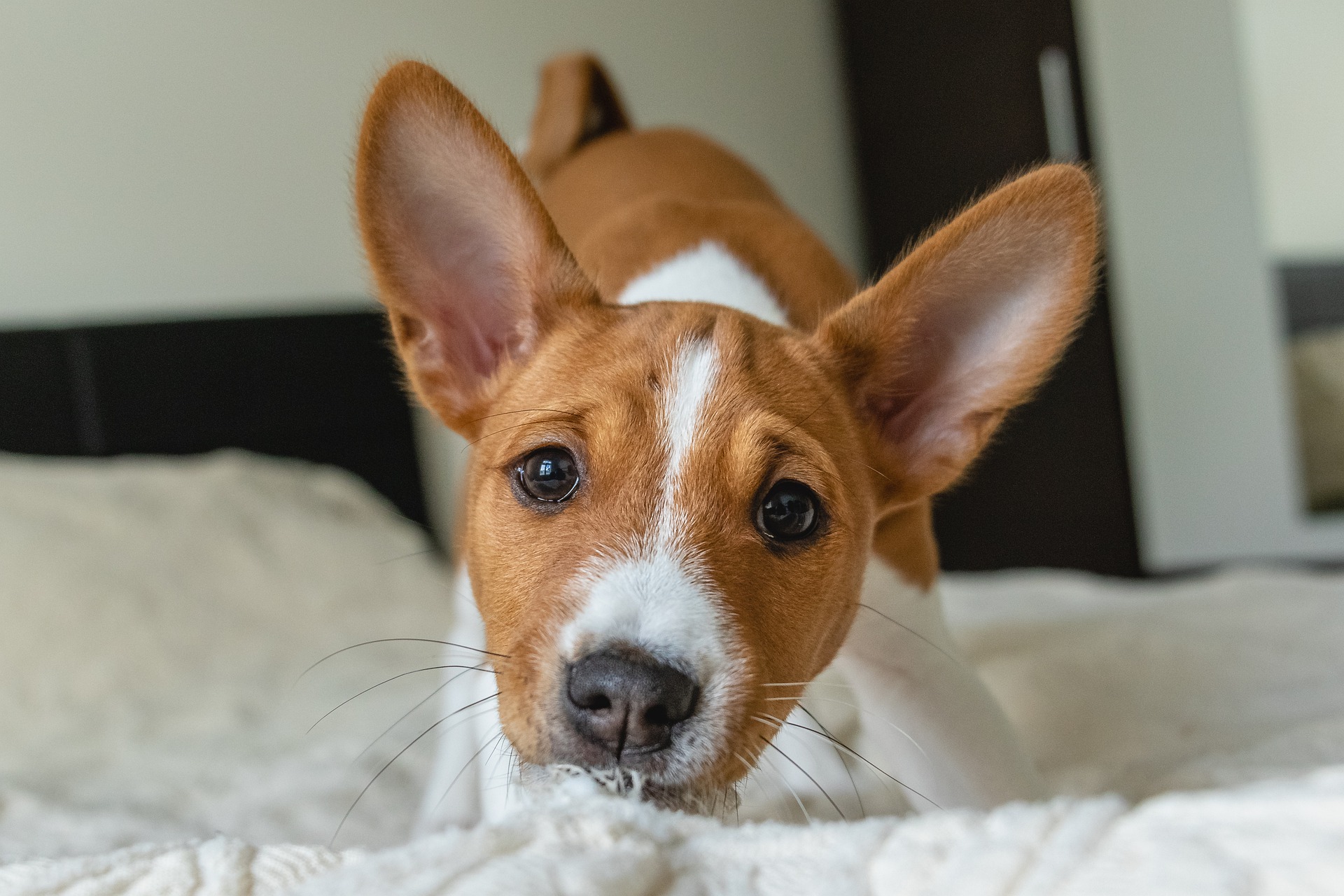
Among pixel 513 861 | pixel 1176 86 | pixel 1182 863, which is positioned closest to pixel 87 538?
pixel 513 861

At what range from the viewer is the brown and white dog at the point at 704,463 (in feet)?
3.51

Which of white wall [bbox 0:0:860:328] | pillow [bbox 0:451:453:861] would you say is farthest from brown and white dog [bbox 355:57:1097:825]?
white wall [bbox 0:0:860:328]

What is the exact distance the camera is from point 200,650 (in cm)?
253

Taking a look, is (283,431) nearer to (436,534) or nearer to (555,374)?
(436,534)

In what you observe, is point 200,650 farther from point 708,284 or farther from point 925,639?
point 925,639

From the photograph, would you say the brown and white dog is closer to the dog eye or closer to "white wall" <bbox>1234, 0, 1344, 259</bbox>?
the dog eye

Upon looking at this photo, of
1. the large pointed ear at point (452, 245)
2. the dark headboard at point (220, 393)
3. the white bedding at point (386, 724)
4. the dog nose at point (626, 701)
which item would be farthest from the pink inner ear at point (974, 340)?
the dark headboard at point (220, 393)

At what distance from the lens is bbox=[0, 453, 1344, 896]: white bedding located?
0.71 meters

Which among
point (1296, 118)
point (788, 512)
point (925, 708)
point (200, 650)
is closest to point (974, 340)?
point (788, 512)

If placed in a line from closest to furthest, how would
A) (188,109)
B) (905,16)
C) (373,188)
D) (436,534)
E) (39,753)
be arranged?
(373,188) → (39,753) → (188,109) → (436,534) → (905,16)

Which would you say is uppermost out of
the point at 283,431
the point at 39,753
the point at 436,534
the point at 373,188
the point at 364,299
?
the point at 373,188

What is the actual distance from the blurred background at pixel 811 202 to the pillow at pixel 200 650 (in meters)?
0.50

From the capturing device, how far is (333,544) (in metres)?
3.01

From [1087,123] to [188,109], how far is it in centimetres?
377
